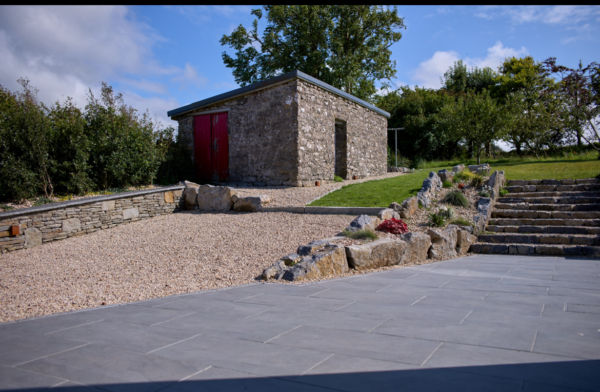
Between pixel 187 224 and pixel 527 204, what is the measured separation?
7.93 meters

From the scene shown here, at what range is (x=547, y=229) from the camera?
299 inches

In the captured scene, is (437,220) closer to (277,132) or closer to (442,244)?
(442,244)

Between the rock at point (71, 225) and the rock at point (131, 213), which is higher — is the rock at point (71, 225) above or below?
below

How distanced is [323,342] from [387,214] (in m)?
5.03

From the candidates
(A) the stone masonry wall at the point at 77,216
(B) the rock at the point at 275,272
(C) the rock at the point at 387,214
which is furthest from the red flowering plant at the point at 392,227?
(A) the stone masonry wall at the point at 77,216

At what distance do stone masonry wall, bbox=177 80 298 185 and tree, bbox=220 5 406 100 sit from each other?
966 cm

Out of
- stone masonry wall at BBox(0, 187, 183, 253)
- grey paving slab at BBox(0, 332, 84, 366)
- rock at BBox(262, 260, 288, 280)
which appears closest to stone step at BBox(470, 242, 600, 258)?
rock at BBox(262, 260, 288, 280)

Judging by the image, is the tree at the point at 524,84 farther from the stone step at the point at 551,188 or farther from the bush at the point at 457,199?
the bush at the point at 457,199

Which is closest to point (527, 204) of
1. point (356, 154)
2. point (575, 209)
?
point (575, 209)

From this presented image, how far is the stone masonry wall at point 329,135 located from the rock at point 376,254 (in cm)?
600

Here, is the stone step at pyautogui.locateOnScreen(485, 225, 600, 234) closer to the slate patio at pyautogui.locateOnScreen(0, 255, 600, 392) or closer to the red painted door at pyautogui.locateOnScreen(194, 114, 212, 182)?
the slate patio at pyautogui.locateOnScreen(0, 255, 600, 392)

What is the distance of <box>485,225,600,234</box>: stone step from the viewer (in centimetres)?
731

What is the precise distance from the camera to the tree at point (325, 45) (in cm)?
2097

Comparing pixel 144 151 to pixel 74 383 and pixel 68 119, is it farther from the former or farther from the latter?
pixel 74 383
